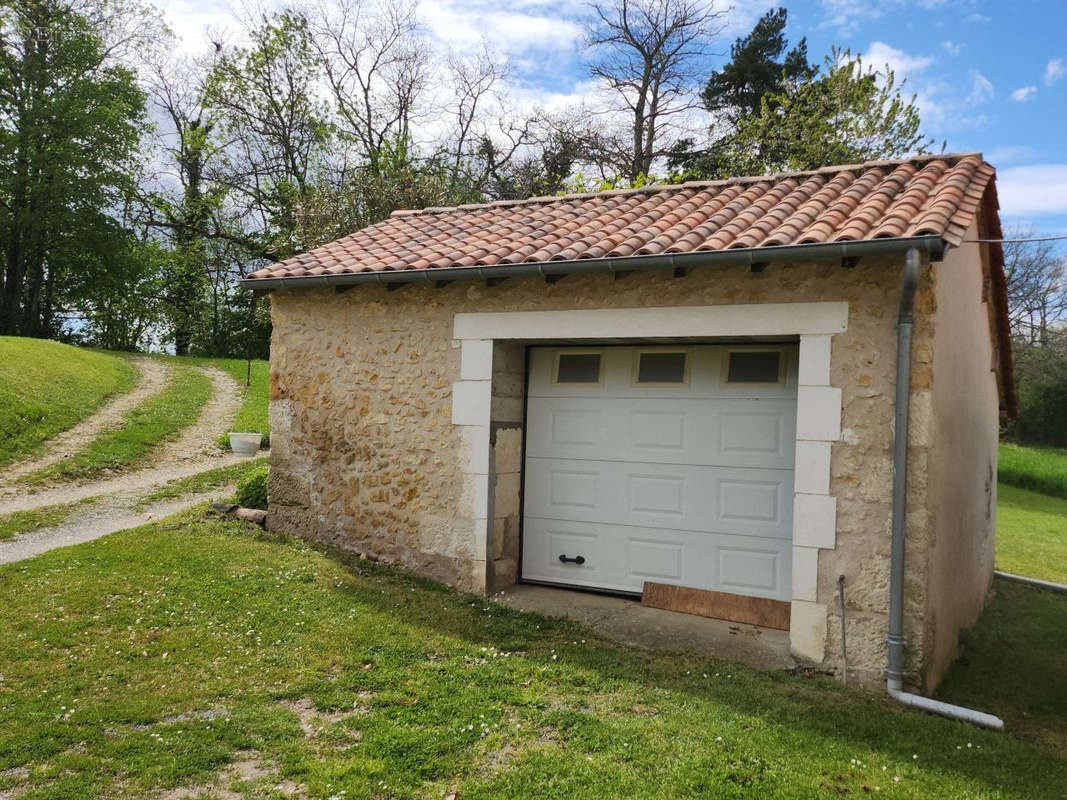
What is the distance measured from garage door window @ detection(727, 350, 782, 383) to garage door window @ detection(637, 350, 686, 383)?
0.42 m

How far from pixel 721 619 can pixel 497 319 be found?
3109 millimetres

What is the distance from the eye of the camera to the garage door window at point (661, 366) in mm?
6645

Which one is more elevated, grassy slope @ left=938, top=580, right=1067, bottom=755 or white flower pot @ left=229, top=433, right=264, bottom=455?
white flower pot @ left=229, top=433, right=264, bottom=455

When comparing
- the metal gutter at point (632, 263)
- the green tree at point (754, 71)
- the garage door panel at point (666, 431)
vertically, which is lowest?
the garage door panel at point (666, 431)

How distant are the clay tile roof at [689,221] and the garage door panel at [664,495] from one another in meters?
1.93

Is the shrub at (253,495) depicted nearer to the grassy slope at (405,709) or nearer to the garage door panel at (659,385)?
the grassy slope at (405,709)

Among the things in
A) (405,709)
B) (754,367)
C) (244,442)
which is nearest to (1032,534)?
(754,367)

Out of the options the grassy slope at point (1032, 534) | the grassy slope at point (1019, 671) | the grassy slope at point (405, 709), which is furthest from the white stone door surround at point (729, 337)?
the grassy slope at point (1032, 534)

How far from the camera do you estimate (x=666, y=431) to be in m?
6.64

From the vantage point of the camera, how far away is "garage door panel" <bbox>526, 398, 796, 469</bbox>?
6242 millimetres

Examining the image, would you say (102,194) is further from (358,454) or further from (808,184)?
(808,184)

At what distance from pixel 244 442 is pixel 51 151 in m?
17.2

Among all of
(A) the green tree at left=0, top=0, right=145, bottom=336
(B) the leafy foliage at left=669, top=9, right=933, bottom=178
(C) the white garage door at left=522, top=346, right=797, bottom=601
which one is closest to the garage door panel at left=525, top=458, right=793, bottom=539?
(C) the white garage door at left=522, top=346, right=797, bottom=601

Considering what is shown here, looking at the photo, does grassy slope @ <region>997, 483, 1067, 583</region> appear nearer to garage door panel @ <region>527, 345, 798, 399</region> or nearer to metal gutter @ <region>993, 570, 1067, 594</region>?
metal gutter @ <region>993, 570, 1067, 594</region>
